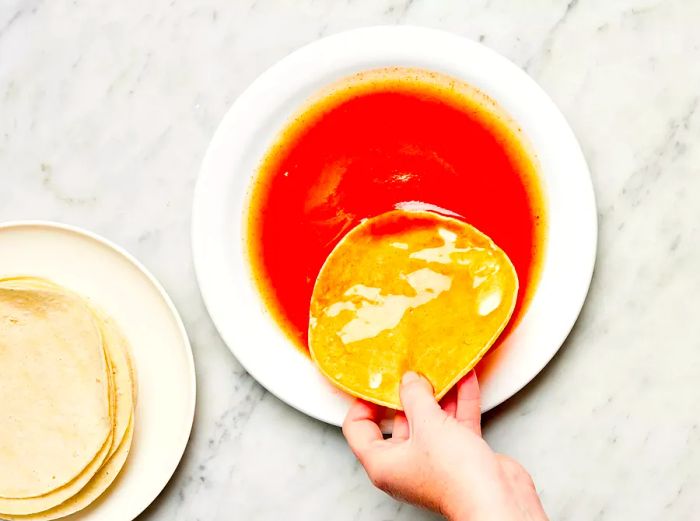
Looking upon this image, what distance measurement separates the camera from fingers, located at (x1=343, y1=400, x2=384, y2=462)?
4.30ft

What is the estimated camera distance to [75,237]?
1402 millimetres

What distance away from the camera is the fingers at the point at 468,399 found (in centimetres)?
133

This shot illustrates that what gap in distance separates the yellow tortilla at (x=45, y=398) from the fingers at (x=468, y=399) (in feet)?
1.99

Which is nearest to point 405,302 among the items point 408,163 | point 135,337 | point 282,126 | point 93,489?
point 408,163

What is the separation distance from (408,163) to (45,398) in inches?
29.3

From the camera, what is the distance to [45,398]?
4.53 feet

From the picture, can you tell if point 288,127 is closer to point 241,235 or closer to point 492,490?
point 241,235

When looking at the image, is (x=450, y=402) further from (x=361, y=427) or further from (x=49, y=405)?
(x=49, y=405)

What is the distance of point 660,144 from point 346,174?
565 millimetres

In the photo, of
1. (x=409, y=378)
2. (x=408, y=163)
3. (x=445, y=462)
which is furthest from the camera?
(x=408, y=163)

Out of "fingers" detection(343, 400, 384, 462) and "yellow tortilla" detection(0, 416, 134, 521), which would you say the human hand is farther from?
"yellow tortilla" detection(0, 416, 134, 521)

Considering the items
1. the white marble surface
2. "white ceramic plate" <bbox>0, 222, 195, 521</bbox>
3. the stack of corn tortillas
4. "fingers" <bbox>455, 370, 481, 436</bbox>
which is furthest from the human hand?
the stack of corn tortillas

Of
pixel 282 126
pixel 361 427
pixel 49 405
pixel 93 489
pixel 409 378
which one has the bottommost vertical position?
pixel 93 489

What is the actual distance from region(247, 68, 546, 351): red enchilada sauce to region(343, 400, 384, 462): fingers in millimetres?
263
